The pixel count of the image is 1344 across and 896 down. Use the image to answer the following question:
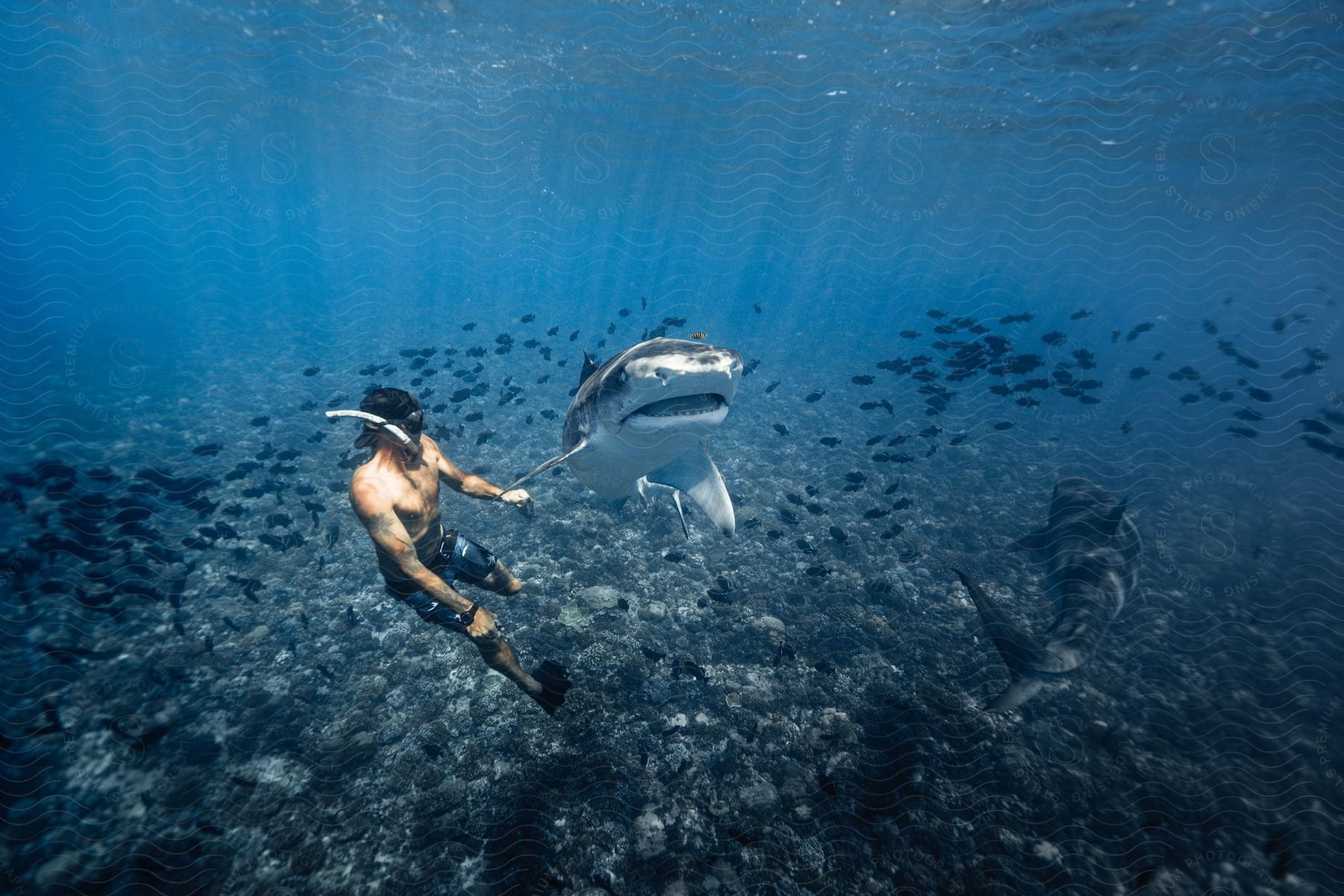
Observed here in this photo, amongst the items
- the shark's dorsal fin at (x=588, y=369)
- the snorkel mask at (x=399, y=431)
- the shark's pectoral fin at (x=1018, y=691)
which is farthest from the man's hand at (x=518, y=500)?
the shark's pectoral fin at (x=1018, y=691)

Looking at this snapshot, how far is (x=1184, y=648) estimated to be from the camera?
794 centimetres

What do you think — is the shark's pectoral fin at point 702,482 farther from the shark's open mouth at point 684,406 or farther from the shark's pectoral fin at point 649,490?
the shark's open mouth at point 684,406

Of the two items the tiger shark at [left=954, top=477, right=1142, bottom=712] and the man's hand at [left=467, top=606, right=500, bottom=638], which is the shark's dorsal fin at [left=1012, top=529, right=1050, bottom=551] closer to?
the tiger shark at [left=954, top=477, right=1142, bottom=712]

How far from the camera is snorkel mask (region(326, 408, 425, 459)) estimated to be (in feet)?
13.5

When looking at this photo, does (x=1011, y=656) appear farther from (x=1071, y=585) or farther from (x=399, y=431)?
(x=399, y=431)

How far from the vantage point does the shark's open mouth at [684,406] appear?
4.64 m

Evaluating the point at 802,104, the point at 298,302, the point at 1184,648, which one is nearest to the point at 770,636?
the point at 1184,648

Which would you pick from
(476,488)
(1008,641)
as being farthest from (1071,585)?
(476,488)

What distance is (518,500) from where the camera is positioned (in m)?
5.73

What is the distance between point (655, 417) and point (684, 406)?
31 cm

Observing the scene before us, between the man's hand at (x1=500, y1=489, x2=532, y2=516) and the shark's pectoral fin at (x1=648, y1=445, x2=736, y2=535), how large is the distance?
1953 millimetres

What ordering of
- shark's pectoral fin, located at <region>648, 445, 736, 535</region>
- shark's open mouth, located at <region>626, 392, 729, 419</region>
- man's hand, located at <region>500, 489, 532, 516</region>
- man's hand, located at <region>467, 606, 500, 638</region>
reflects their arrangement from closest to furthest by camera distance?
man's hand, located at <region>467, 606, 500, 638</region> < shark's open mouth, located at <region>626, 392, 729, 419</region> < man's hand, located at <region>500, 489, 532, 516</region> < shark's pectoral fin, located at <region>648, 445, 736, 535</region>

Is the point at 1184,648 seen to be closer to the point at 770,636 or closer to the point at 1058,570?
the point at 1058,570

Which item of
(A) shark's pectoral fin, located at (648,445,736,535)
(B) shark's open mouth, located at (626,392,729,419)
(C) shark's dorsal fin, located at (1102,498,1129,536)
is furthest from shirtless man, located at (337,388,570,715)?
(C) shark's dorsal fin, located at (1102,498,1129,536)
